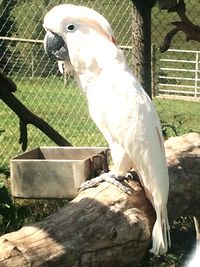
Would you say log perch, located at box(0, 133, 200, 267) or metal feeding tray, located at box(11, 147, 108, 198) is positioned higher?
log perch, located at box(0, 133, 200, 267)

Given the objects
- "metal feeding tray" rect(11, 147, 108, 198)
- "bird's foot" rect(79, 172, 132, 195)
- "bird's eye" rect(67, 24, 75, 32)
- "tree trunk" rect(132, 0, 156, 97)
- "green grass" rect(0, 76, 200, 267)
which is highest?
"bird's eye" rect(67, 24, 75, 32)

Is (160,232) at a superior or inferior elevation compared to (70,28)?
inferior

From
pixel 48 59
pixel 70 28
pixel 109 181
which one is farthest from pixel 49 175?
pixel 48 59

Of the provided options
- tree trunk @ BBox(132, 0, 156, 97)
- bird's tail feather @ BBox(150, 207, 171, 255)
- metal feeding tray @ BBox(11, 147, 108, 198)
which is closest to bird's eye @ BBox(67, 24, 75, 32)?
metal feeding tray @ BBox(11, 147, 108, 198)

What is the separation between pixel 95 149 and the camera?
2990 mm

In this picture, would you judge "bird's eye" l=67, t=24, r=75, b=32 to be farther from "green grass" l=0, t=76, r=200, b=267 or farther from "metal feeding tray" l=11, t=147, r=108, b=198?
"green grass" l=0, t=76, r=200, b=267

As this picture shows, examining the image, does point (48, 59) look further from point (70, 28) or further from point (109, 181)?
point (109, 181)

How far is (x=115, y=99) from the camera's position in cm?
237

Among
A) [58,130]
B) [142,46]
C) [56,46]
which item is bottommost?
[58,130]

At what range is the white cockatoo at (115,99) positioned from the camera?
231 centimetres

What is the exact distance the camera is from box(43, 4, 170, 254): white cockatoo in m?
2.31

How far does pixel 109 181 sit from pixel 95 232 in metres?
0.36

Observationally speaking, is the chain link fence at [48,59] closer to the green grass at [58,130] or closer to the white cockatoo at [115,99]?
the green grass at [58,130]

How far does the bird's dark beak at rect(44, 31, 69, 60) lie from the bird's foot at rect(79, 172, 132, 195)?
20.7 inches
